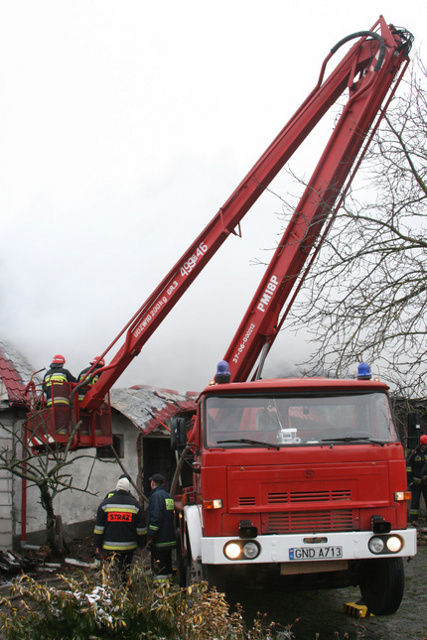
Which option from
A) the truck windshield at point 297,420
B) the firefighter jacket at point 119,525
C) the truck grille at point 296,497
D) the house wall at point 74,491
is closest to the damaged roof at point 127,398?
the house wall at point 74,491

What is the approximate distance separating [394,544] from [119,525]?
10.5 feet

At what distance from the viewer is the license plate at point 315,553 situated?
531cm

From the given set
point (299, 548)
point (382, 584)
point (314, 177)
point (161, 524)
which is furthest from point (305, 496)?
point (314, 177)

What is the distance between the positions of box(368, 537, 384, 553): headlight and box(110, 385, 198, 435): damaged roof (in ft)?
23.2

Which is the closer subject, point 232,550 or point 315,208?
point 232,550

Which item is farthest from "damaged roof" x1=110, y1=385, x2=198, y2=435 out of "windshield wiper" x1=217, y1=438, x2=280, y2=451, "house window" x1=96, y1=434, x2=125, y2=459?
"windshield wiper" x1=217, y1=438, x2=280, y2=451

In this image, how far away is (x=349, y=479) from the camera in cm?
561

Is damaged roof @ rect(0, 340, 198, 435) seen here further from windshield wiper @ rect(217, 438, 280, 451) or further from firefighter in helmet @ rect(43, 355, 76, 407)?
windshield wiper @ rect(217, 438, 280, 451)

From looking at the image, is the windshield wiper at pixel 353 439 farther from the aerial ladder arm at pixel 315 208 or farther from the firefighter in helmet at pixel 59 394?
the firefighter in helmet at pixel 59 394

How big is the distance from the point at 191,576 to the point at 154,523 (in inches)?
45.2

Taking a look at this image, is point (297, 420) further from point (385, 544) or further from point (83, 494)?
Answer: point (83, 494)

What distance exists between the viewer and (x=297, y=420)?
592cm

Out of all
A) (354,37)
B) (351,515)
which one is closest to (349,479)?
(351,515)

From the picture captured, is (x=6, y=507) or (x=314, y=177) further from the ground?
(x=314, y=177)
